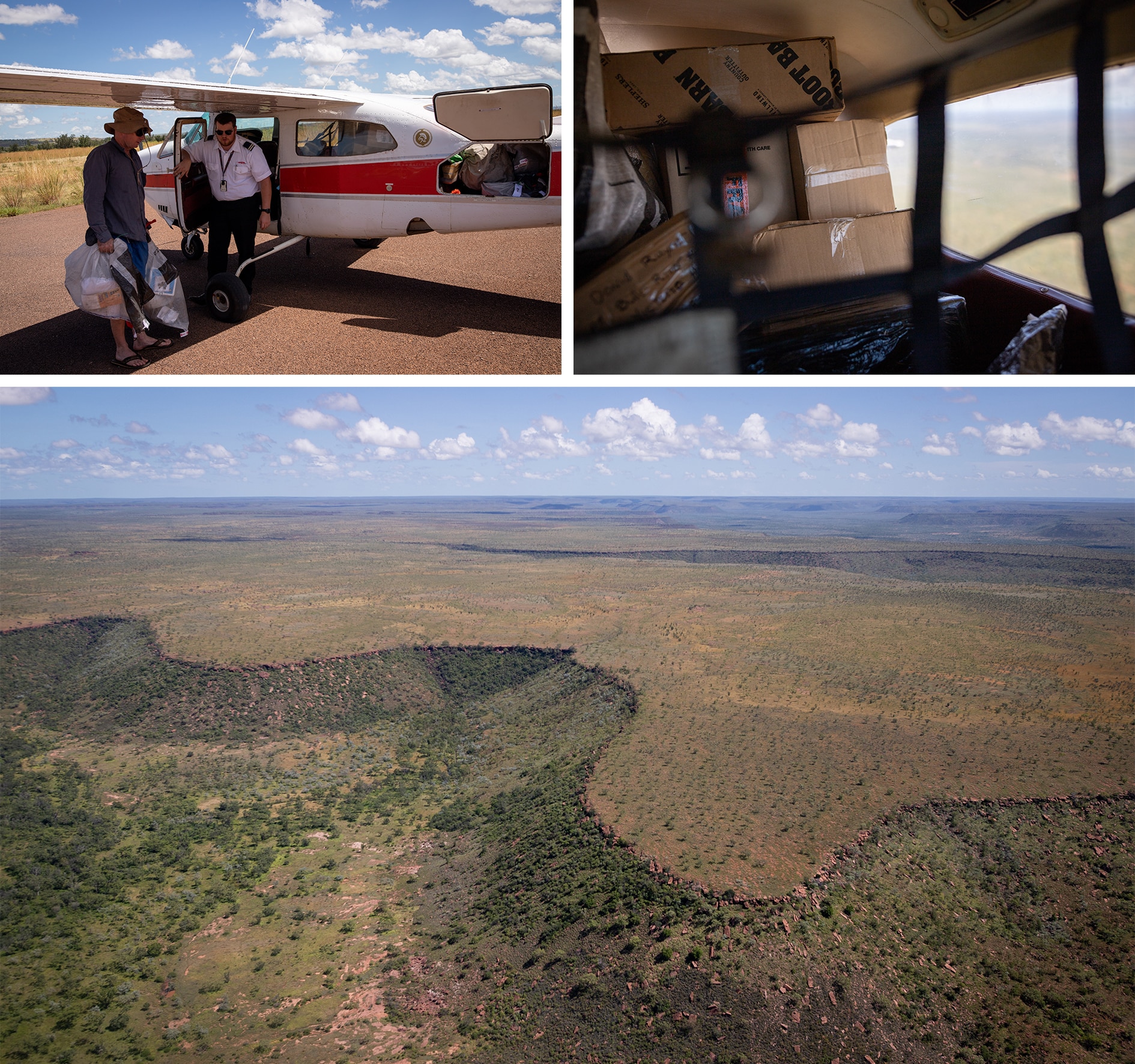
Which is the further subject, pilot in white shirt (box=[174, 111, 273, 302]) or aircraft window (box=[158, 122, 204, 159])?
aircraft window (box=[158, 122, 204, 159])

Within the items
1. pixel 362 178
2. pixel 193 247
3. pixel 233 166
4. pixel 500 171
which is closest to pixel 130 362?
pixel 233 166

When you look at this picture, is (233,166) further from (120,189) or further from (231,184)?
(120,189)

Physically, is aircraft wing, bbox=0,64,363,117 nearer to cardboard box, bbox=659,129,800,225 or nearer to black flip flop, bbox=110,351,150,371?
black flip flop, bbox=110,351,150,371

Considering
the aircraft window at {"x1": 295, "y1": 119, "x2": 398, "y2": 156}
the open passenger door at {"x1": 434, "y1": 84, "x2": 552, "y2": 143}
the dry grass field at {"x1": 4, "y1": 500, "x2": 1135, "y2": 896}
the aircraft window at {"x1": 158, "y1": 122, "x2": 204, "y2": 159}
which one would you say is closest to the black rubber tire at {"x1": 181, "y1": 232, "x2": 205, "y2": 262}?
the aircraft window at {"x1": 158, "y1": 122, "x2": 204, "y2": 159}

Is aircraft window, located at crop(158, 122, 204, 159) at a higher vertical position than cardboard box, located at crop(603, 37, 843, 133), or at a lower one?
higher

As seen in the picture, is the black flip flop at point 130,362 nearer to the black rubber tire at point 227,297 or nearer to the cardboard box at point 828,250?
the black rubber tire at point 227,297
